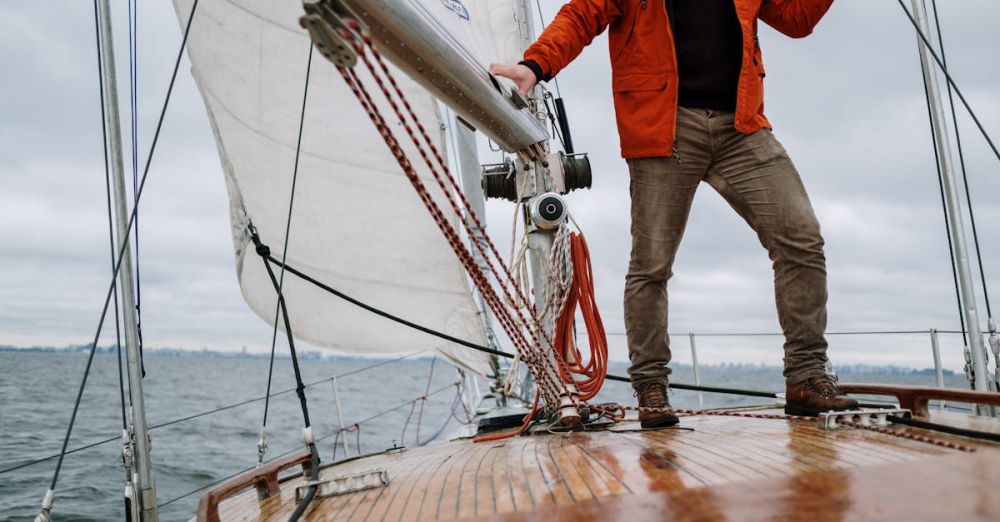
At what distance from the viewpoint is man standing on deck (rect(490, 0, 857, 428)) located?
217 cm

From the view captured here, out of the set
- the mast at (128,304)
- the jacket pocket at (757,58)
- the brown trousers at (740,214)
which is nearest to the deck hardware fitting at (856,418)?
the brown trousers at (740,214)

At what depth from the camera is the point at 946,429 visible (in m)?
1.62

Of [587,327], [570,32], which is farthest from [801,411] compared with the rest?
[570,32]

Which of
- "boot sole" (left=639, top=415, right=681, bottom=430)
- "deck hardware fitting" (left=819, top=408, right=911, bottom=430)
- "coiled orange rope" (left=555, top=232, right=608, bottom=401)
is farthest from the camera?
"coiled orange rope" (left=555, top=232, right=608, bottom=401)

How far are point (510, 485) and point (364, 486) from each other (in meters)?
0.44

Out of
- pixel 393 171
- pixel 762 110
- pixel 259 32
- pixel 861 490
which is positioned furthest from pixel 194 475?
pixel 861 490

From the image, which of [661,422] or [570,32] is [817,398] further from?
[570,32]

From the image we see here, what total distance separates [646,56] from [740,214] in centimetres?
62

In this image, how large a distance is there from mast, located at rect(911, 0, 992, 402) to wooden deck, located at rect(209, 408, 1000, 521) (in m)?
Result: 1.59

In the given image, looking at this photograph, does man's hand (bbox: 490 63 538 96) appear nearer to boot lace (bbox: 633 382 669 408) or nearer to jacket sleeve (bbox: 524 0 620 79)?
jacket sleeve (bbox: 524 0 620 79)

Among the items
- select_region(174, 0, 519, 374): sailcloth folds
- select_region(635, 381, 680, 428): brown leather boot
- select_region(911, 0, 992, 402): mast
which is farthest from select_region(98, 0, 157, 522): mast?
select_region(911, 0, 992, 402): mast

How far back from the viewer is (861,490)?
3.64 feet

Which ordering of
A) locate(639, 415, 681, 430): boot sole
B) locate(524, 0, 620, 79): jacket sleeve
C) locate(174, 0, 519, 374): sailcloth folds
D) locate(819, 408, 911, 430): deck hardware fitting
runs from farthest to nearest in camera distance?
locate(174, 0, 519, 374): sailcloth folds < locate(639, 415, 681, 430): boot sole < locate(524, 0, 620, 79): jacket sleeve < locate(819, 408, 911, 430): deck hardware fitting

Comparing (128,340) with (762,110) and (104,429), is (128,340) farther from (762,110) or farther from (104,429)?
(104,429)
